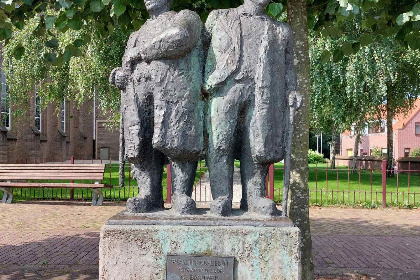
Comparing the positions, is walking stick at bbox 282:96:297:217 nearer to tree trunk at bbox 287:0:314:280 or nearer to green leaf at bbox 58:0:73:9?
tree trunk at bbox 287:0:314:280

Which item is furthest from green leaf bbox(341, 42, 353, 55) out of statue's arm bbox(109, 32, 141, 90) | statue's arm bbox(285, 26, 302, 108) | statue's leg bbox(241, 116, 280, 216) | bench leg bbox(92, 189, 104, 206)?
bench leg bbox(92, 189, 104, 206)

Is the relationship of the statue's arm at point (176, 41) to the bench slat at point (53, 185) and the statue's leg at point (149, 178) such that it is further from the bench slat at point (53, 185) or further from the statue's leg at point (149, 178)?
the bench slat at point (53, 185)

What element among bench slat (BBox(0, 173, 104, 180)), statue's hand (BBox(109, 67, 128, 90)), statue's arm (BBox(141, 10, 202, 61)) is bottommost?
bench slat (BBox(0, 173, 104, 180))

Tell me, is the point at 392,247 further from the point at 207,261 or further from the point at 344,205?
the point at 207,261

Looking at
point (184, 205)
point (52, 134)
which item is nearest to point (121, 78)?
point (184, 205)

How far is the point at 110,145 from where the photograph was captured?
43.5 meters

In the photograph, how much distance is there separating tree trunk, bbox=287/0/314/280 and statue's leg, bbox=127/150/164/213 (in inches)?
88.2

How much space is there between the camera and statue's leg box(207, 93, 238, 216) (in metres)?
3.13

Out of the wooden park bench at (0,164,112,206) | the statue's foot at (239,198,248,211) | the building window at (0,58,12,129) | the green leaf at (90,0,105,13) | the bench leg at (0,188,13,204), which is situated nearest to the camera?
the statue's foot at (239,198,248,211)

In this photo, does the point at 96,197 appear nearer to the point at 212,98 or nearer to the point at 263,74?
the point at 212,98

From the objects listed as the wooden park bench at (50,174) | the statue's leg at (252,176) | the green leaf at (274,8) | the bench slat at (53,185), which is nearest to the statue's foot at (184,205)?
the statue's leg at (252,176)

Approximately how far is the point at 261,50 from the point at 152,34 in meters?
0.76

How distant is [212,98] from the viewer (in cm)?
320

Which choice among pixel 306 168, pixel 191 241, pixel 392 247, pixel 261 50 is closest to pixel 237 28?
pixel 261 50
